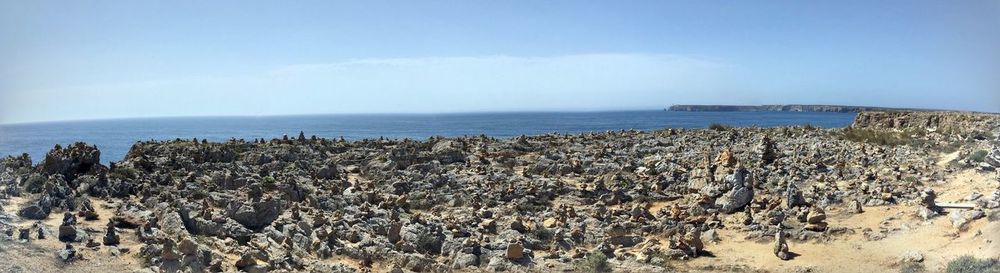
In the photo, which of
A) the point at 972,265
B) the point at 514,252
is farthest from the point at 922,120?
the point at 514,252

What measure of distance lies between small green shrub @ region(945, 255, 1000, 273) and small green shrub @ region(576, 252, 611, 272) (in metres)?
7.55

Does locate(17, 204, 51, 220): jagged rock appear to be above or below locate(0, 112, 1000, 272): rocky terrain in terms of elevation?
above

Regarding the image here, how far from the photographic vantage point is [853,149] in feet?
95.8

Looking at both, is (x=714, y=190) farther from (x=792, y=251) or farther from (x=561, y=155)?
(x=561, y=155)

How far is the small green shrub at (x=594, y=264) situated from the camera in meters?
16.2

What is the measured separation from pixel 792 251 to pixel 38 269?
686 inches

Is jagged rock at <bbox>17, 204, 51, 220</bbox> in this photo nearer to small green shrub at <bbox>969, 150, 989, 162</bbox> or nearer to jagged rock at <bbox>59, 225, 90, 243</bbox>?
jagged rock at <bbox>59, 225, 90, 243</bbox>

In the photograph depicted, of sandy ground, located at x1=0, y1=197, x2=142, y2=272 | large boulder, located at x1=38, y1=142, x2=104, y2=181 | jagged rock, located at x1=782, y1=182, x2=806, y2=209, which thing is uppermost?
large boulder, located at x1=38, y1=142, x2=104, y2=181

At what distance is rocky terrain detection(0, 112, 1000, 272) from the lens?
15.8 metres

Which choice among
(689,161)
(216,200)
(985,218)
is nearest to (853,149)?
(689,161)

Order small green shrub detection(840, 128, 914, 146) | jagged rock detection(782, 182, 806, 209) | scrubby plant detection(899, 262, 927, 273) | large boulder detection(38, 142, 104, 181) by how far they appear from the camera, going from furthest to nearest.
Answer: small green shrub detection(840, 128, 914, 146), large boulder detection(38, 142, 104, 181), jagged rock detection(782, 182, 806, 209), scrubby plant detection(899, 262, 927, 273)

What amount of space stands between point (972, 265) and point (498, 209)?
42.5 ft

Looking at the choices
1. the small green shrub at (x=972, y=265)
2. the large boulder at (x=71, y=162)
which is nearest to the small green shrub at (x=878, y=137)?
the small green shrub at (x=972, y=265)

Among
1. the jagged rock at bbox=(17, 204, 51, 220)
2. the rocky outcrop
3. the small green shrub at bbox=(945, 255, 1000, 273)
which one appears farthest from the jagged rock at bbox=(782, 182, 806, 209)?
the rocky outcrop
